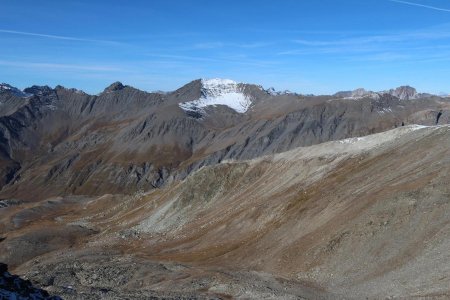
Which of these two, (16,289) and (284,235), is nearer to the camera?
(16,289)

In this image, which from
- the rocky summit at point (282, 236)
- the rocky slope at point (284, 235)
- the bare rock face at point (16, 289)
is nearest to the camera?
the bare rock face at point (16, 289)

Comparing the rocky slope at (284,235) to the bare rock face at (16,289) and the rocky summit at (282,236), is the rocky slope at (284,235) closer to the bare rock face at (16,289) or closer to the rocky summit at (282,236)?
the rocky summit at (282,236)

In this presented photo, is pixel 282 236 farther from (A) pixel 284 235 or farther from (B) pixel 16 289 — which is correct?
(B) pixel 16 289

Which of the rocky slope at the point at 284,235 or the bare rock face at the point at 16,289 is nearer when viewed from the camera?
the bare rock face at the point at 16,289

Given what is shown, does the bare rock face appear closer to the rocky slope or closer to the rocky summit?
the rocky summit

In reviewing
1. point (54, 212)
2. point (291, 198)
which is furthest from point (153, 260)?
point (54, 212)

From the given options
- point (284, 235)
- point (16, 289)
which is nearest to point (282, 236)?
point (284, 235)

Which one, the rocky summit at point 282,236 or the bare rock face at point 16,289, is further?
the rocky summit at point 282,236

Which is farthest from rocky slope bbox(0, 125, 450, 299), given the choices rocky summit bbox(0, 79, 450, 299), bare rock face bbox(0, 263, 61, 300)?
bare rock face bbox(0, 263, 61, 300)

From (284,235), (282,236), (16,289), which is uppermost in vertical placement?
(16,289)

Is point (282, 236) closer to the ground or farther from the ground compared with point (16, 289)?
closer to the ground

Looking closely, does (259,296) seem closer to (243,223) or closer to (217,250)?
(217,250)

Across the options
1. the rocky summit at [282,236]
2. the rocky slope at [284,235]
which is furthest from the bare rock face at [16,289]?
the rocky slope at [284,235]

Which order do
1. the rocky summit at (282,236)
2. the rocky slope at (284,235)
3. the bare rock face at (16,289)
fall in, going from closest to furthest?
the bare rock face at (16,289) < the rocky summit at (282,236) < the rocky slope at (284,235)
